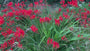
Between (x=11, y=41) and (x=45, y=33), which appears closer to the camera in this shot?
(x=11, y=41)

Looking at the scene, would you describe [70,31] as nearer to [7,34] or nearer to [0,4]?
[7,34]

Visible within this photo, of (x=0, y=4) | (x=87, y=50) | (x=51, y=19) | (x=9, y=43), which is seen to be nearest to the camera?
(x=87, y=50)

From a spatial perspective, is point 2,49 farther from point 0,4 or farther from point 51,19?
point 0,4

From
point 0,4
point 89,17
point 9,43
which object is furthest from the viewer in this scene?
point 0,4

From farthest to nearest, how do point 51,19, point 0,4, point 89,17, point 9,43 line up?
point 0,4 < point 89,17 < point 51,19 < point 9,43

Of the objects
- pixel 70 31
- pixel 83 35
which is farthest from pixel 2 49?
pixel 83 35

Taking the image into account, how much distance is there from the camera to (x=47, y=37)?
357cm

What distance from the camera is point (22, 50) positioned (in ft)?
11.0

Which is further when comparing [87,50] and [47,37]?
[47,37]

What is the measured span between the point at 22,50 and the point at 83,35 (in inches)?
49.1

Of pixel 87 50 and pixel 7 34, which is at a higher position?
pixel 7 34

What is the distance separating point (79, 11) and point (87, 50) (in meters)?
1.56

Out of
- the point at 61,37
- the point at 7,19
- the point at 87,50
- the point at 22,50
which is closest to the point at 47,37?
the point at 61,37

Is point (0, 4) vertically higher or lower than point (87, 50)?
higher
